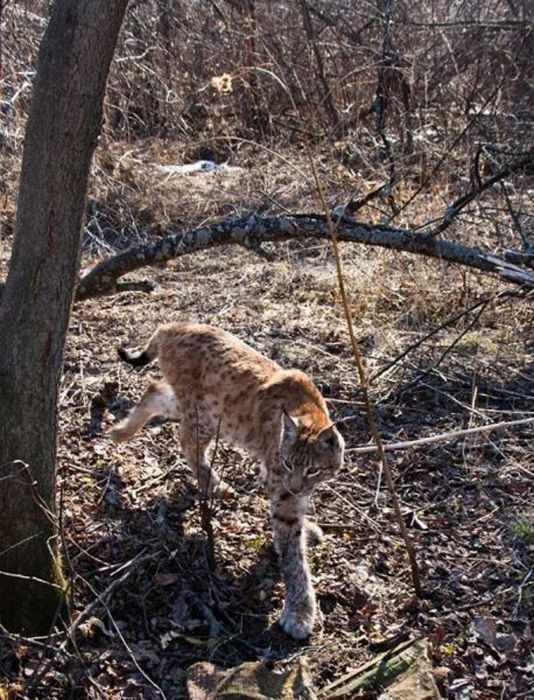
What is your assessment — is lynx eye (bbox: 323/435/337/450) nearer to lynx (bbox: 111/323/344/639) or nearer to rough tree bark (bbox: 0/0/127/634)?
lynx (bbox: 111/323/344/639)

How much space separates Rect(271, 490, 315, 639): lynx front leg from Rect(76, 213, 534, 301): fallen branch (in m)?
2.25

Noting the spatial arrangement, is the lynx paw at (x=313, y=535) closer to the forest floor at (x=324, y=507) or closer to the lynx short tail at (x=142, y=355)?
the forest floor at (x=324, y=507)

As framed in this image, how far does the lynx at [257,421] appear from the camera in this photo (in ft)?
15.2

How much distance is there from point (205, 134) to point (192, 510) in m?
8.28

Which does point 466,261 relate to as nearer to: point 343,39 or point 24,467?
point 24,467

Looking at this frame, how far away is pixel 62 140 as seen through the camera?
3596 mm

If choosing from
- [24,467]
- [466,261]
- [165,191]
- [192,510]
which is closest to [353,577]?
[192,510]

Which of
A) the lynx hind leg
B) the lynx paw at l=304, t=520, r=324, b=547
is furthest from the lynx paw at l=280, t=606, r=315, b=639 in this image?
the lynx hind leg

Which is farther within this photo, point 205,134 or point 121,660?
point 205,134

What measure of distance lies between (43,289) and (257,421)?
1788mm

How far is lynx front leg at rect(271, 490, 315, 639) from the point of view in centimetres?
429

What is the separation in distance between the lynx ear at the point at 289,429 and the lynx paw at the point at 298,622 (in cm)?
86

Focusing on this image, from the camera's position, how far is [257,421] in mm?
5148

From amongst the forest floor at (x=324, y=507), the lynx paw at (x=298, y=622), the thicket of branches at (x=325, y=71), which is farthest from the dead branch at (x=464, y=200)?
the lynx paw at (x=298, y=622)
